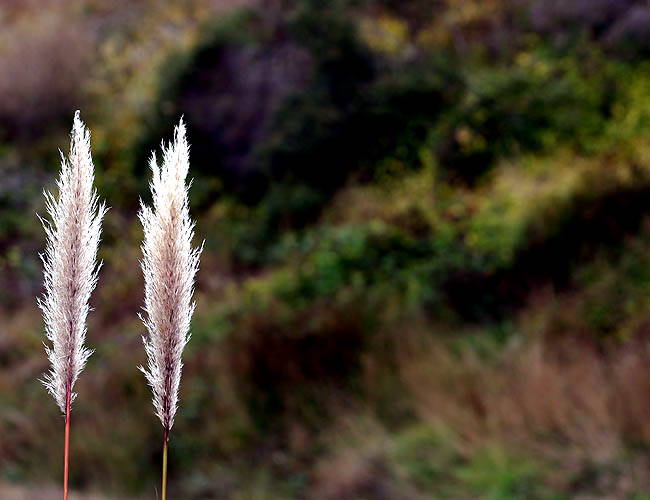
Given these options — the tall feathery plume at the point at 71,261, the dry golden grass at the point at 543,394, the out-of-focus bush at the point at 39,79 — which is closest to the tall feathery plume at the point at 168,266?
the tall feathery plume at the point at 71,261

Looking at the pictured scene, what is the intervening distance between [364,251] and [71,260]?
713cm

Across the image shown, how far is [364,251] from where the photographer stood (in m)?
8.53

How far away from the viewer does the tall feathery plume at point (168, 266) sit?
1.42 meters

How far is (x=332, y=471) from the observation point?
601cm

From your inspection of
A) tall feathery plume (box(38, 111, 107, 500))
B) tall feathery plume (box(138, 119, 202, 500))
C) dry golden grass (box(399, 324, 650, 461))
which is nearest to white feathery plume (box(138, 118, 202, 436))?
tall feathery plume (box(138, 119, 202, 500))

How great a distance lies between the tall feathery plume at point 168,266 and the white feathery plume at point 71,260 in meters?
0.11

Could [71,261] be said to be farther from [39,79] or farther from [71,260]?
[39,79]

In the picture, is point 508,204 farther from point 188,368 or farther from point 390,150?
point 188,368

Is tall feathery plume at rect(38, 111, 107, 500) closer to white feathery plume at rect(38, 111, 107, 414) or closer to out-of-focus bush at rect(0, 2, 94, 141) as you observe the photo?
white feathery plume at rect(38, 111, 107, 414)

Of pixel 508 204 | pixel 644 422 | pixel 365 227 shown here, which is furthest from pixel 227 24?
pixel 644 422

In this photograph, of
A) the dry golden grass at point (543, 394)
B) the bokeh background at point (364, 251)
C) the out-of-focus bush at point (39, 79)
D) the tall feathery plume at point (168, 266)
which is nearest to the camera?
the tall feathery plume at point (168, 266)

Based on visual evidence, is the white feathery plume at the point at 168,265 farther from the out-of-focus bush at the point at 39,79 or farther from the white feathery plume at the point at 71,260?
the out-of-focus bush at the point at 39,79

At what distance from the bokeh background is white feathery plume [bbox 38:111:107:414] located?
4.39 m

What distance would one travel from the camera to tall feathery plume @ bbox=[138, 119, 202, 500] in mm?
1417
